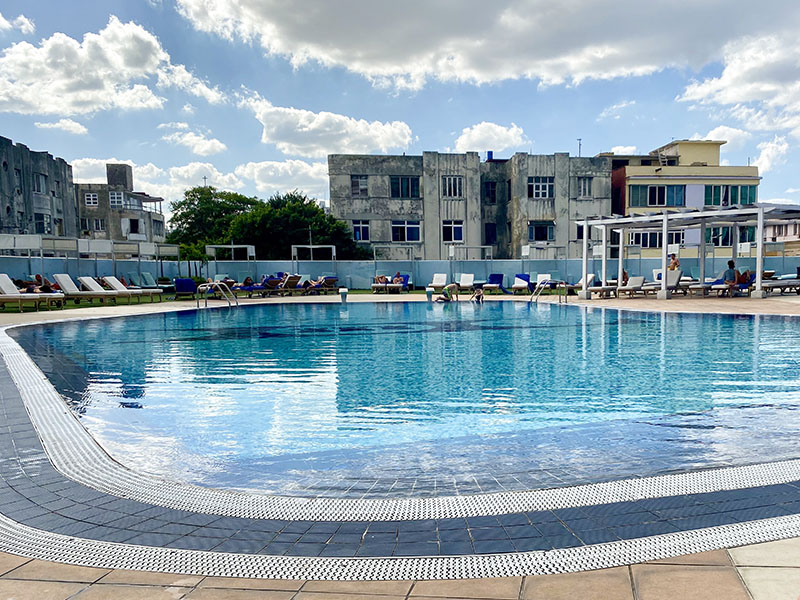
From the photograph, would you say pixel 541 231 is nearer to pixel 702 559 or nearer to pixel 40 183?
pixel 40 183

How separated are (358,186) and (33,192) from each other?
22.1m

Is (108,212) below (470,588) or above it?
above

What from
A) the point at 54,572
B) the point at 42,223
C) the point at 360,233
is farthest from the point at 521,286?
the point at 42,223

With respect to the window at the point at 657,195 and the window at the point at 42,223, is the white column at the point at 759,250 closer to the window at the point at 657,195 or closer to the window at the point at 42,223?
the window at the point at 657,195

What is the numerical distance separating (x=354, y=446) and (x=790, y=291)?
2428 centimetres

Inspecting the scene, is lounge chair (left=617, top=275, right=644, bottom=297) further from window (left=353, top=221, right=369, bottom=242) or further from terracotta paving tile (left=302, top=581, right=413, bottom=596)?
terracotta paving tile (left=302, top=581, right=413, bottom=596)

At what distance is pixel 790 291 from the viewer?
22719 millimetres

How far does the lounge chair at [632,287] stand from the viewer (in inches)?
838

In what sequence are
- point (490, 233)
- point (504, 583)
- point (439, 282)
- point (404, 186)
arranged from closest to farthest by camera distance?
point (504, 583) → point (439, 282) → point (404, 186) → point (490, 233)

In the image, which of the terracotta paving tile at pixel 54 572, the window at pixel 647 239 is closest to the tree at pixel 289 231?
the window at pixel 647 239

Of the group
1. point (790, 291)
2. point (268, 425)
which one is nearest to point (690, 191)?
point (790, 291)

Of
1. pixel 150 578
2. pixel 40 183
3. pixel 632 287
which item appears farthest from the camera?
pixel 40 183

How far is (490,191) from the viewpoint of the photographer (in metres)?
40.9

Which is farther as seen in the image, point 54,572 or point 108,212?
point 108,212
